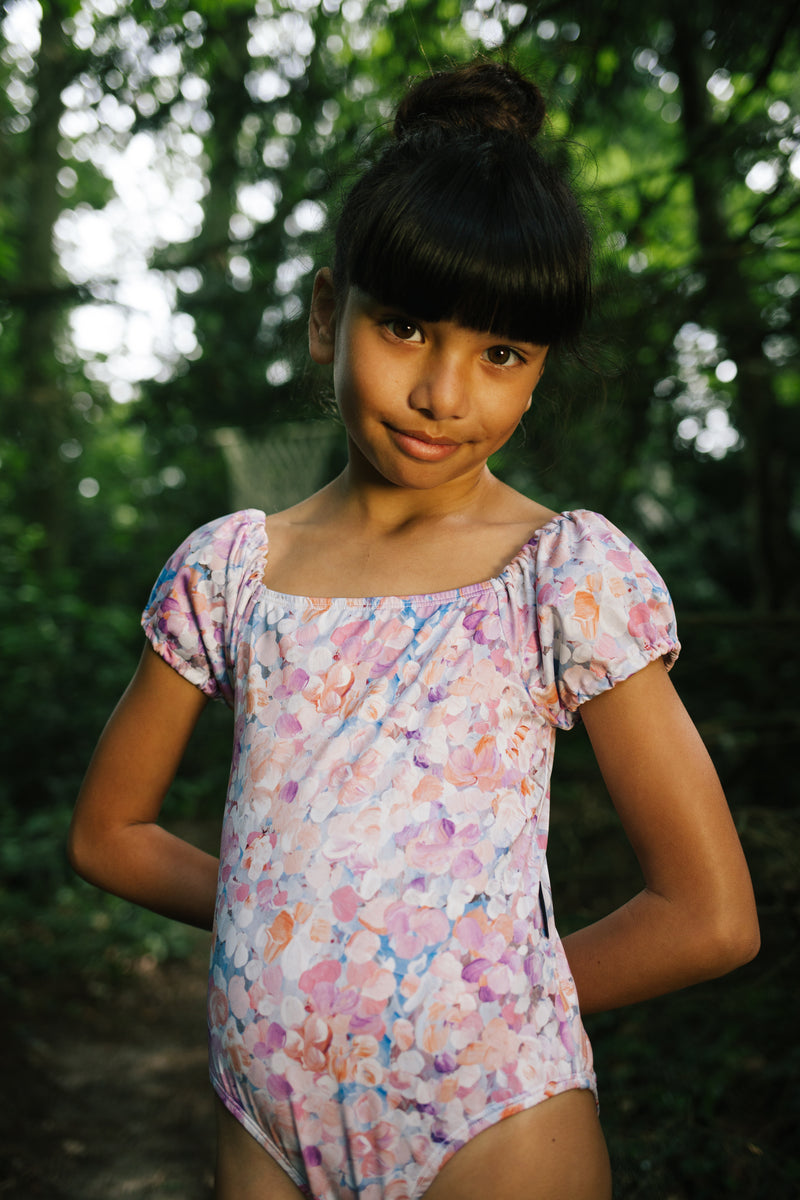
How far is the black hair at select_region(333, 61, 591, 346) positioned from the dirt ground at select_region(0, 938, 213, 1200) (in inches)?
104

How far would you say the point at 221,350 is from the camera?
4340mm

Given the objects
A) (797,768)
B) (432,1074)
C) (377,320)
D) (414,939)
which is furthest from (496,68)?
(797,768)

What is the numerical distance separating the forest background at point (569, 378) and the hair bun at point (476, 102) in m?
0.10

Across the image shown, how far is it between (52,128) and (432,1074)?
856 cm

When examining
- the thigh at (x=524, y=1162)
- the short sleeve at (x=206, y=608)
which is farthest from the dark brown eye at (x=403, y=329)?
the thigh at (x=524, y=1162)

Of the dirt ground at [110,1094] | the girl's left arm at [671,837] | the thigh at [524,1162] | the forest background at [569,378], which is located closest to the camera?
the thigh at [524,1162]

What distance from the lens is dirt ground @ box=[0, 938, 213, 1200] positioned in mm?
2748

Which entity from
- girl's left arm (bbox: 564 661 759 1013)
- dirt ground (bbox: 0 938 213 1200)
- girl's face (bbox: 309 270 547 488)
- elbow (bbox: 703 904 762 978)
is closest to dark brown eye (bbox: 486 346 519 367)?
girl's face (bbox: 309 270 547 488)

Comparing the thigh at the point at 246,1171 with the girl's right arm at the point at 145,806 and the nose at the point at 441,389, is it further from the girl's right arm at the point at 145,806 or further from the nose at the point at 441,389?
the nose at the point at 441,389

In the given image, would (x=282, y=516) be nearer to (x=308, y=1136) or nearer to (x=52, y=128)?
Result: (x=308, y=1136)

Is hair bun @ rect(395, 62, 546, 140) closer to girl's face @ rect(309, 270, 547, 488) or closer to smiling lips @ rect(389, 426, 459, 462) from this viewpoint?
girl's face @ rect(309, 270, 547, 488)

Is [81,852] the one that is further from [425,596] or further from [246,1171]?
[425,596]

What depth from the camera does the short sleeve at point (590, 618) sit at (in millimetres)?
1039

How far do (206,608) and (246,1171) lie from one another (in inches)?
25.7
